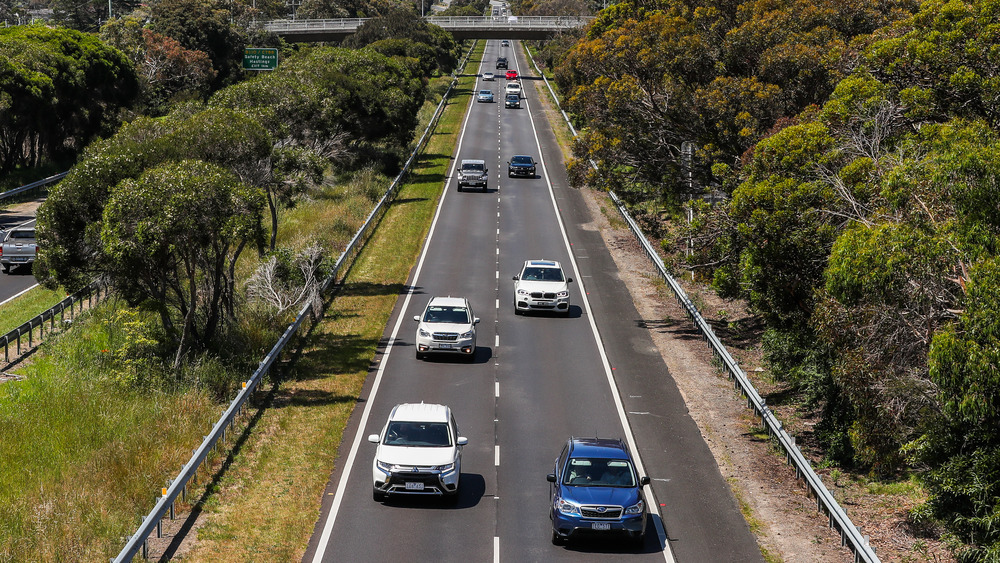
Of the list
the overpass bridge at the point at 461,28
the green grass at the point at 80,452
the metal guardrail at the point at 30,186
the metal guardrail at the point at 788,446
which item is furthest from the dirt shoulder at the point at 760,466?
the overpass bridge at the point at 461,28

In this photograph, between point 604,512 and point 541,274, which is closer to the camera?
point 604,512

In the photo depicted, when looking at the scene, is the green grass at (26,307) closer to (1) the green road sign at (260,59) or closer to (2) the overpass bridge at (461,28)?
(1) the green road sign at (260,59)

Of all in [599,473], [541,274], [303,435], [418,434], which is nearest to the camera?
[599,473]

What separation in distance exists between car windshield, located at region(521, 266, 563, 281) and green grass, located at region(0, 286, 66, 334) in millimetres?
16949

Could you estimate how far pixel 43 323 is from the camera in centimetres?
3297

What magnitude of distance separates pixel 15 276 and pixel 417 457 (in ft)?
97.7

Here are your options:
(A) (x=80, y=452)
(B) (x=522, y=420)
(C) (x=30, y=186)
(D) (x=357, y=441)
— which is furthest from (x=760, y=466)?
(C) (x=30, y=186)

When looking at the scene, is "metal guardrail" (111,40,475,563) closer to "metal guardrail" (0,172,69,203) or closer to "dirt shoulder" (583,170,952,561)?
"dirt shoulder" (583,170,952,561)

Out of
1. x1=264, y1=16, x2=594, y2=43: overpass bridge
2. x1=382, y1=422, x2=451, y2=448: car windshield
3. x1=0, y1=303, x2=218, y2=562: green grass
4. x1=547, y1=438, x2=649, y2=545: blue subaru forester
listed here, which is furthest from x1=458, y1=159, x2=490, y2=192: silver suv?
x1=264, y1=16, x2=594, y2=43: overpass bridge

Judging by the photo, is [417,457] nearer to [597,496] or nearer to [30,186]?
[597,496]

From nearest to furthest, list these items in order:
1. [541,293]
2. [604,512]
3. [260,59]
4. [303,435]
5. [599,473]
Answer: [604,512] < [599,473] < [303,435] < [541,293] < [260,59]

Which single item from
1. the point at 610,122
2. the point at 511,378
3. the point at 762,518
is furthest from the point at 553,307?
the point at 762,518

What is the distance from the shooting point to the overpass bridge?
12150 centimetres

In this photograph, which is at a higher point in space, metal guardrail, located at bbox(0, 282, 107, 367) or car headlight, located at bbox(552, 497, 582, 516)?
car headlight, located at bbox(552, 497, 582, 516)
